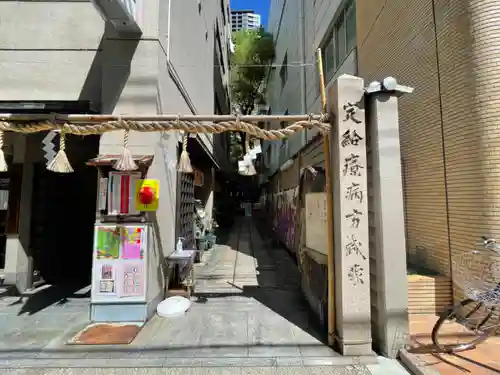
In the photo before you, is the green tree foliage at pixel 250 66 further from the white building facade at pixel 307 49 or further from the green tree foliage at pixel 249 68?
the white building facade at pixel 307 49

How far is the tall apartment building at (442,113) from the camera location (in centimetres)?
441

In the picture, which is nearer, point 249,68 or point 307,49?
point 307,49

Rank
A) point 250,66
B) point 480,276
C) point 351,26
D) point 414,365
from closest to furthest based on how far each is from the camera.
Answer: point 414,365 → point 480,276 → point 351,26 → point 250,66

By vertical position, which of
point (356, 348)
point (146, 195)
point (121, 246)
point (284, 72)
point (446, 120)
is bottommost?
point (356, 348)

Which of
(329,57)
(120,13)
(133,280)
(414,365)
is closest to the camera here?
(414,365)

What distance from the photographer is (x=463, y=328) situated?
4.45m

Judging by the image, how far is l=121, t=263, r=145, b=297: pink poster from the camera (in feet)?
16.1

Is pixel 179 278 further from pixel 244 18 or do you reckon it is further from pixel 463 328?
pixel 244 18

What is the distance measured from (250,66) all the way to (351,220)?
56.5 feet

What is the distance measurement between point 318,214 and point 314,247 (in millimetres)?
666

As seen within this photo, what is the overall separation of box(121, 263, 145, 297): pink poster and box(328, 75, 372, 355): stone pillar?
3.17 meters

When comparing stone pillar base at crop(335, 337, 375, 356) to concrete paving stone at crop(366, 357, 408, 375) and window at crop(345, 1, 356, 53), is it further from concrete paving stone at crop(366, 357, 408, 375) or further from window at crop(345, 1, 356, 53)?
window at crop(345, 1, 356, 53)

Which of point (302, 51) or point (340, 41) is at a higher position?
point (302, 51)

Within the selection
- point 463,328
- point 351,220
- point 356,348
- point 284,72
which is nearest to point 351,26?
point 351,220
